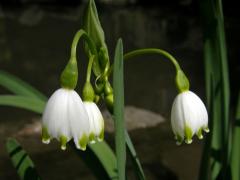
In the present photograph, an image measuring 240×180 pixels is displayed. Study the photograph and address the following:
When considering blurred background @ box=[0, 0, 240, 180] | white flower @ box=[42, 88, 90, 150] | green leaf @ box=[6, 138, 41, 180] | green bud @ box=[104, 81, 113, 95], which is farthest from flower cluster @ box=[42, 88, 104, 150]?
blurred background @ box=[0, 0, 240, 180]

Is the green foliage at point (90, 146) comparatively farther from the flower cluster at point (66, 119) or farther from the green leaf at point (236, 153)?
the flower cluster at point (66, 119)

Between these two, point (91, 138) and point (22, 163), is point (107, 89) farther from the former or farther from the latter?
point (22, 163)

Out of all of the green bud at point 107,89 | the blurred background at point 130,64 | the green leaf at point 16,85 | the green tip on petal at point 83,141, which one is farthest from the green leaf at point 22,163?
the blurred background at point 130,64

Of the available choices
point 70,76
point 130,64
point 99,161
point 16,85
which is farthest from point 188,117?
point 130,64

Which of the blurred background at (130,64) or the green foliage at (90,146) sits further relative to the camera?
the blurred background at (130,64)

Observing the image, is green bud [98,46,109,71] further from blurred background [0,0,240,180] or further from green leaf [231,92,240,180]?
blurred background [0,0,240,180]

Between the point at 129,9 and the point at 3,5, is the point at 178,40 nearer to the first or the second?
the point at 129,9
